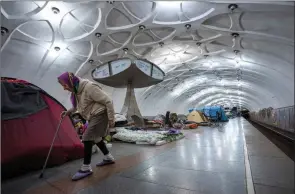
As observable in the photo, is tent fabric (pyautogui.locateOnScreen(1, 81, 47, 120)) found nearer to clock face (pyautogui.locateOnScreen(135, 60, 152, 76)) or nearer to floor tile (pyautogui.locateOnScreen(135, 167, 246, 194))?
floor tile (pyautogui.locateOnScreen(135, 167, 246, 194))

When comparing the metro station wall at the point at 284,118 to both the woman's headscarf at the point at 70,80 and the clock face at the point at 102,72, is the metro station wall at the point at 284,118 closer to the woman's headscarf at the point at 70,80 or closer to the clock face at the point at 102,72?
the woman's headscarf at the point at 70,80

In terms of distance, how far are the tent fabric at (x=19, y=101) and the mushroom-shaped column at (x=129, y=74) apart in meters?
6.63

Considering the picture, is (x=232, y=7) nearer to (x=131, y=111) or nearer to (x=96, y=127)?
(x=131, y=111)

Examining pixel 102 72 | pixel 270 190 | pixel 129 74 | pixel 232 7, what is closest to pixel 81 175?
pixel 270 190

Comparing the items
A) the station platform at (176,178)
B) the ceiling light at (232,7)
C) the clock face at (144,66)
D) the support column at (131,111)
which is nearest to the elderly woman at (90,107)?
the station platform at (176,178)

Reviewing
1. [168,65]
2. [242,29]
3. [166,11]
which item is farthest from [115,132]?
[168,65]

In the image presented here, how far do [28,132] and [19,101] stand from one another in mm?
552

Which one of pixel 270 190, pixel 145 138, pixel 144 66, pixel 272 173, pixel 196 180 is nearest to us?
pixel 270 190

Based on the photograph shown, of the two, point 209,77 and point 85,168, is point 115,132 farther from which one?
point 209,77

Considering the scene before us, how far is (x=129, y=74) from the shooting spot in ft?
36.9

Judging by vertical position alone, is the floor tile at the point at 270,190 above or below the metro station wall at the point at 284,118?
below

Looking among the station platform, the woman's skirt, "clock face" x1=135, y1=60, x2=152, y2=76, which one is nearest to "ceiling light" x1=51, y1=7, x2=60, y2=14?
"clock face" x1=135, y1=60, x2=152, y2=76

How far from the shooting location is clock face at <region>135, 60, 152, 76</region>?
420 inches

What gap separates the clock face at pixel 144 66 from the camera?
10.7m
